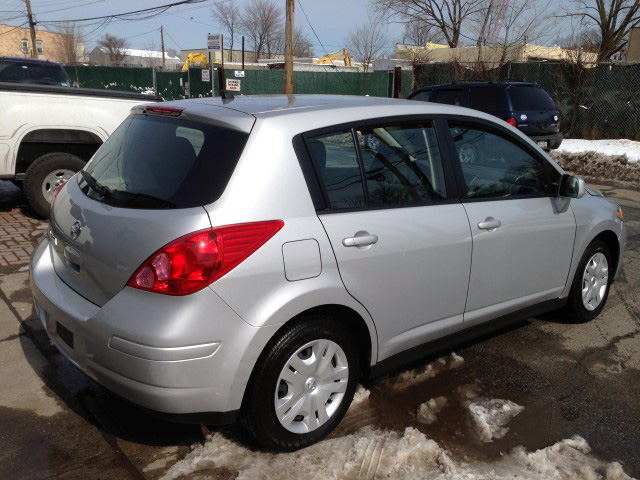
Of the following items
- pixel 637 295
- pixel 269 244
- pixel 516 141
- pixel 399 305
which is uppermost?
pixel 516 141

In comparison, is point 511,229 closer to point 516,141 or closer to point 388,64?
point 516,141

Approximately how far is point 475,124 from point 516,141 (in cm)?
41

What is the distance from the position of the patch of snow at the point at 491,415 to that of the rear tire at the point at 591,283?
135cm

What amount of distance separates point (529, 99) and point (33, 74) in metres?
9.41

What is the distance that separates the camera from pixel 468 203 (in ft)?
11.5

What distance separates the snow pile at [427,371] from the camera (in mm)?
3727

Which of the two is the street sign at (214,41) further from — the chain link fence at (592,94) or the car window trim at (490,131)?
the car window trim at (490,131)

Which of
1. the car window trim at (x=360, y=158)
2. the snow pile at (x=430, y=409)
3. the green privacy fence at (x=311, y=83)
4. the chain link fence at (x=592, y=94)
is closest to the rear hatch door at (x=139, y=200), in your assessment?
the car window trim at (x=360, y=158)

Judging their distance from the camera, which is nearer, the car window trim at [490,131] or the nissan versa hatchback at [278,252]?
the nissan versa hatchback at [278,252]

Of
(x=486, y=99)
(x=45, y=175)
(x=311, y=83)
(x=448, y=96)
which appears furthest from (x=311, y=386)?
(x=311, y=83)

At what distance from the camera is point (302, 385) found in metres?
2.86

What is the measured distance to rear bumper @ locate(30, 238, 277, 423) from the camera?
2463 millimetres

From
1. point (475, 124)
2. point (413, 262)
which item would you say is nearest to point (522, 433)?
point (413, 262)

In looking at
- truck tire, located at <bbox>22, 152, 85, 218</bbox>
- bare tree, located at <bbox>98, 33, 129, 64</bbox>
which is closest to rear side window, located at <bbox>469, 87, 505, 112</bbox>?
truck tire, located at <bbox>22, 152, 85, 218</bbox>
